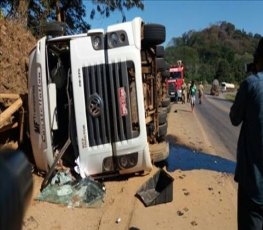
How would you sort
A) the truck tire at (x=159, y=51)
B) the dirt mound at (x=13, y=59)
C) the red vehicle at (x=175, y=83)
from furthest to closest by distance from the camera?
the red vehicle at (x=175, y=83)
the dirt mound at (x=13, y=59)
the truck tire at (x=159, y=51)

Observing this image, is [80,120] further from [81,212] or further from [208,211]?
[208,211]

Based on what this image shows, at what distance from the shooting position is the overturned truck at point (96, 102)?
6977 mm

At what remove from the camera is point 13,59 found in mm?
10078

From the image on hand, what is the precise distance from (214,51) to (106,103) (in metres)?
145

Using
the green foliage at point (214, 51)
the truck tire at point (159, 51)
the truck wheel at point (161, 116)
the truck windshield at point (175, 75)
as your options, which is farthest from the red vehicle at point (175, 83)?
the green foliage at point (214, 51)

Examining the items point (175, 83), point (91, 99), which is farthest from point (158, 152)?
point (175, 83)

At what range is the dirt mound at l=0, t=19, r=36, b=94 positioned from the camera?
9539 mm

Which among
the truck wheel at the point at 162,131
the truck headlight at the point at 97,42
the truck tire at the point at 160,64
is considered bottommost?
the truck wheel at the point at 162,131

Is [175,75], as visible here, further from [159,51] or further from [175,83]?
[159,51]

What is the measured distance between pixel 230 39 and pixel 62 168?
573ft

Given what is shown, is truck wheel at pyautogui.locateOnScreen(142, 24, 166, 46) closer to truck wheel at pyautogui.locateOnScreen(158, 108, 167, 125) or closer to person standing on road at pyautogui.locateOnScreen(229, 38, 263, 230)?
truck wheel at pyautogui.locateOnScreen(158, 108, 167, 125)

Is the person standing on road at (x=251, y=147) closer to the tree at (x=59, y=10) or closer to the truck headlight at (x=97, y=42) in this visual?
the truck headlight at (x=97, y=42)

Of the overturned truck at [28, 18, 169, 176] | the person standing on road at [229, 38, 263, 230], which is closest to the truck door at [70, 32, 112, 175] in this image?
the overturned truck at [28, 18, 169, 176]

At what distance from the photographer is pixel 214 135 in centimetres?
1672
